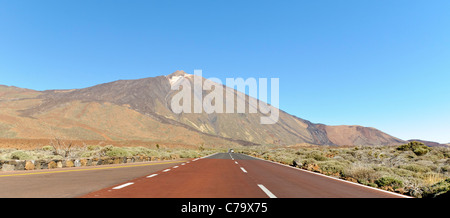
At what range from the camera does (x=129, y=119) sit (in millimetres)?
112812

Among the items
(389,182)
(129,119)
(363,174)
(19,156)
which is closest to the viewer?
(389,182)

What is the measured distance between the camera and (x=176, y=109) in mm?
161125

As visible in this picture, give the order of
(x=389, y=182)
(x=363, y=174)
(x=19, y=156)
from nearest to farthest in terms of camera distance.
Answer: (x=389, y=182), (x=363, y=174), (x=19, y=156)

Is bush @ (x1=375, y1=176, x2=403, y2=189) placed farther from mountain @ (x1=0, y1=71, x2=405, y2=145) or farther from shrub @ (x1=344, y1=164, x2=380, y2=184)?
mountain @ (x1=0, y1=71, x2=405, y2=145)

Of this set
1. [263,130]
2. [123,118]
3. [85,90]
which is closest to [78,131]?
[123,118]

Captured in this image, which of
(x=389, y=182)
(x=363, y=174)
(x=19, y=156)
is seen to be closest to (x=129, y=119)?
(x=19, y=156)

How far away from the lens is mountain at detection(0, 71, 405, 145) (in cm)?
8606

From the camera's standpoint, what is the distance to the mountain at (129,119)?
86.1 meters

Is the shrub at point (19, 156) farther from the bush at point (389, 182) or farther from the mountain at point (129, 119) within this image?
the bush at point (389, 182)

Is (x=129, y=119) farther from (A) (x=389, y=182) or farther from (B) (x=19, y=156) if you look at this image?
(A) (x=389, y=182)

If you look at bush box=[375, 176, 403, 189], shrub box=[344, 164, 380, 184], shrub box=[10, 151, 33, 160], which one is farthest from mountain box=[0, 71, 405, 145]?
bush box=[375, 176, 403, 189]
